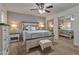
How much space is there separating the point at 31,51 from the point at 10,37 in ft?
1.76

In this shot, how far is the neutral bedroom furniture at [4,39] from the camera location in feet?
5.27

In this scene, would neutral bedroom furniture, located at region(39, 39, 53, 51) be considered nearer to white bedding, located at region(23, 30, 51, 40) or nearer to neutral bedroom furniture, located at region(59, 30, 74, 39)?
white bedding, located at region(23, 30, 51, 40)

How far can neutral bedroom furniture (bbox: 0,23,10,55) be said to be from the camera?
1605mm

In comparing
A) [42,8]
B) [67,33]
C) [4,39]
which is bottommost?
[4,39]

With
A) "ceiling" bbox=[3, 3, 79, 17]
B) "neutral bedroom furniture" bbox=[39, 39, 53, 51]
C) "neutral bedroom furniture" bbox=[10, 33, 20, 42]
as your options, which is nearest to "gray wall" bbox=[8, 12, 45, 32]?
"ceiling" bbox=[3, 3, 79, 17]

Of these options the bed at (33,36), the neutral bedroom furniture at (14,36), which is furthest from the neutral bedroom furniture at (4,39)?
the bed at (33,36)

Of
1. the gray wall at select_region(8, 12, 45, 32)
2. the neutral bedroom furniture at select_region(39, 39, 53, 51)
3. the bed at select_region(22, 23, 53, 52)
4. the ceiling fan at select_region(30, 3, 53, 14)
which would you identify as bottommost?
the neutral bedroom furniture at select_region(39, 39, 53, 51)

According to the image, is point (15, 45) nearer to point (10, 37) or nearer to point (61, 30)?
point (10, 37)

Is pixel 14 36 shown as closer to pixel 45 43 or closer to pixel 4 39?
pixel 4 39

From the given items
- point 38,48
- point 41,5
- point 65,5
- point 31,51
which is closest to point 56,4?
point 65,5

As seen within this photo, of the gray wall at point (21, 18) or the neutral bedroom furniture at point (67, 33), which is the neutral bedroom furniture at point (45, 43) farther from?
the gray wall at point (21, 18)

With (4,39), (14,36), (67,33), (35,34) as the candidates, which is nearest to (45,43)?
(35,34)

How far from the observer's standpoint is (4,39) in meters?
1.66

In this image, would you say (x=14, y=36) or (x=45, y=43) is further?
(x=45, y=43)
